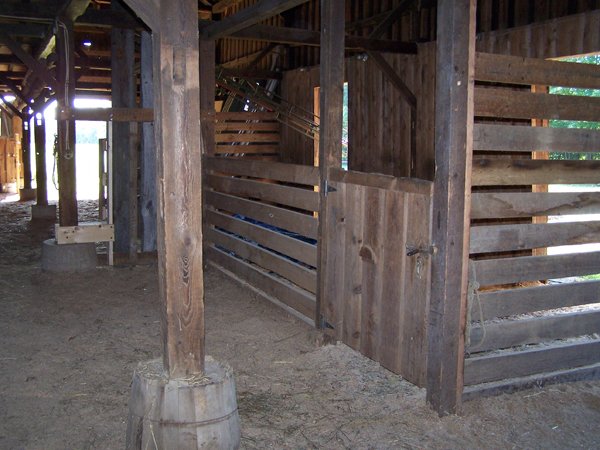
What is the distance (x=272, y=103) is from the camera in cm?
1258

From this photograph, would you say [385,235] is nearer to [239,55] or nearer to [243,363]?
[243,363]

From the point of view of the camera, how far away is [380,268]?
15.1 ft

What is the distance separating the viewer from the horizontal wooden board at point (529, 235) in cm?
397

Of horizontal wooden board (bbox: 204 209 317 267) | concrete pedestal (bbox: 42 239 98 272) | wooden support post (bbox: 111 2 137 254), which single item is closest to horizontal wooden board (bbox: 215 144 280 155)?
wooden support post (bbox: 111 2 137 254)

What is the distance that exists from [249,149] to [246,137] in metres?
0.25

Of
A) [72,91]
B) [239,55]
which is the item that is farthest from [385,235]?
[239,55]

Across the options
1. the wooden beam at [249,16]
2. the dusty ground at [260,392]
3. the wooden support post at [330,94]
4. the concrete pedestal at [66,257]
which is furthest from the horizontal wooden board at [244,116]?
the wooden support post at [330,94]

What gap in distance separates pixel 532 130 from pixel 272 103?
8.87 metres

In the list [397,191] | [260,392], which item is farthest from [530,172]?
[260,392]

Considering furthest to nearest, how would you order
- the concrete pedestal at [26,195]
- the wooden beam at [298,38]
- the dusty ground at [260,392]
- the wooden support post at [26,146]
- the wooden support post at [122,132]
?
1. the concrete pedestal at [26,195]
2. the wooden support post at [26,146]
3. the wooden support post at [122,132]
4. the wooden beam at [298,38]
5. the dusty ground at [260,392]

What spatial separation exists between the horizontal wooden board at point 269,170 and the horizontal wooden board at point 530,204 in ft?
5.75

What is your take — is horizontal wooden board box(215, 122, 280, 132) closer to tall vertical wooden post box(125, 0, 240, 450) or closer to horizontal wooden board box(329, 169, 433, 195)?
horizontal wooden board box(329, 169, 433, 195)

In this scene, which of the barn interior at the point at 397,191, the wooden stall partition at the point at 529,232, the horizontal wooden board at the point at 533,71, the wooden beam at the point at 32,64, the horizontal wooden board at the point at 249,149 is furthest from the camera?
the horizontal wooden board at the point at 249,149

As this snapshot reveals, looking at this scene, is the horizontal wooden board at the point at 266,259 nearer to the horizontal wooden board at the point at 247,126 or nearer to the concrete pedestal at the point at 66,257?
the concrete pedestal at the point at 66,257
